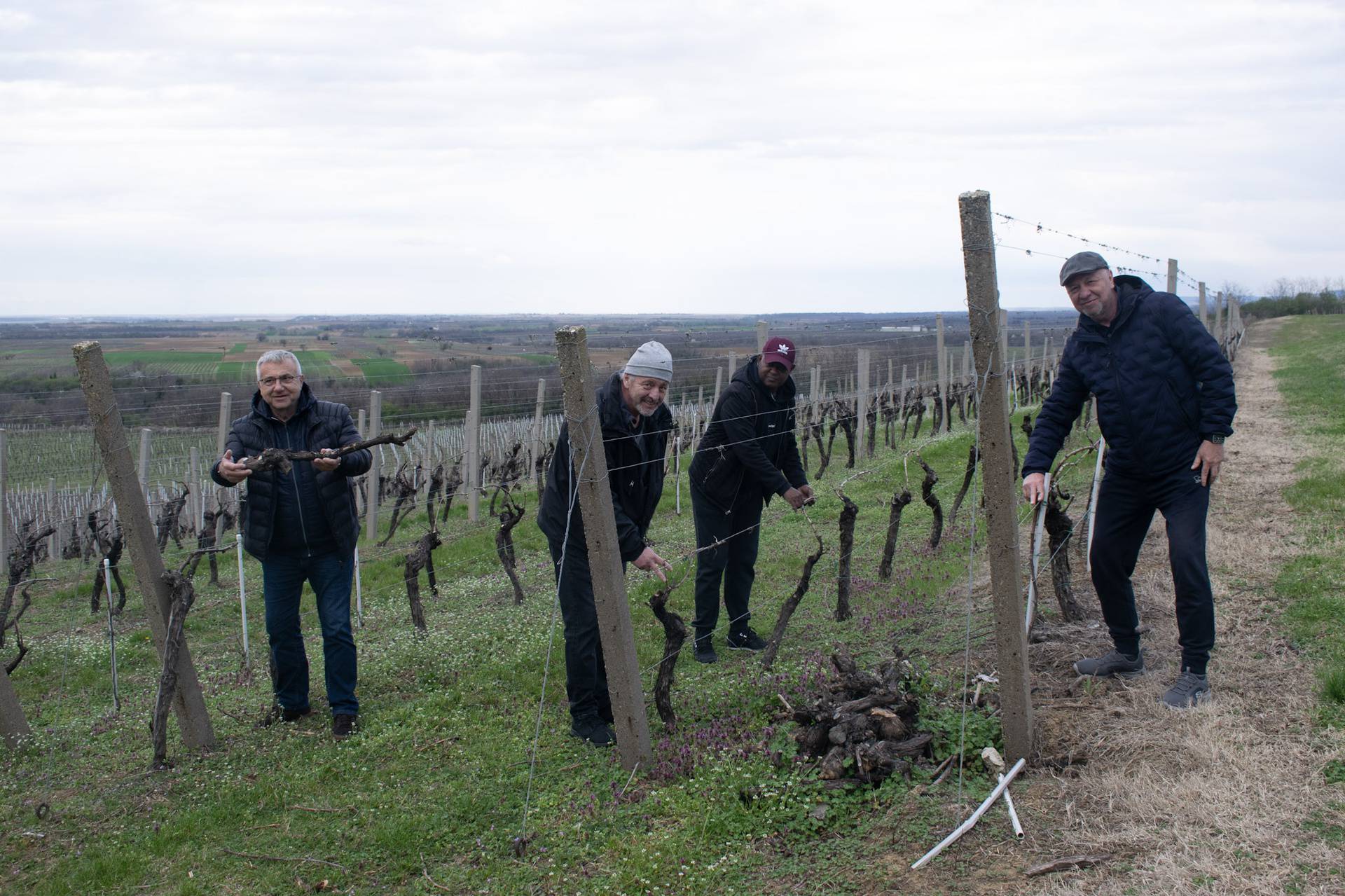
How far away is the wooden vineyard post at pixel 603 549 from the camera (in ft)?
12.6

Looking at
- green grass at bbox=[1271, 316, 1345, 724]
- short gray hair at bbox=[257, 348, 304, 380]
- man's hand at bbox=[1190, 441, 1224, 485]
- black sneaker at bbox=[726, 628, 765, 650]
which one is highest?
short gray hair at bbox=[257, 348, 304, 380]

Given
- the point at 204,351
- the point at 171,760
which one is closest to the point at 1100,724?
the point at 171,760

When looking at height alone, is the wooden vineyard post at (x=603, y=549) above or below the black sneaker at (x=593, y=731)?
above

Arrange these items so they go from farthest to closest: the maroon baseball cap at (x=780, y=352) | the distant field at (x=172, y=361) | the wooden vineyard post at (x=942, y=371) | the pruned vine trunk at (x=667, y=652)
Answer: the distant field at (x=172, y=361)
the wooden vineyard post at (x=942, y=371)
the maroon baseball cap at (x=780, y=352)
the pruned vine trunk at (x=667, y=652)

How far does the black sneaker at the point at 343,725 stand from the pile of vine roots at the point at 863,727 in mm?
2224

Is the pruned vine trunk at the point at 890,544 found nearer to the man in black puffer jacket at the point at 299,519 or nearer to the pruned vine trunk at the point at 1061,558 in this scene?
the pruned vine trunk at the point at 1061,558

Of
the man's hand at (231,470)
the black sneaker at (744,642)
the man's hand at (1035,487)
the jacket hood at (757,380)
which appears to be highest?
Answer: the jacket hood at (757,380)

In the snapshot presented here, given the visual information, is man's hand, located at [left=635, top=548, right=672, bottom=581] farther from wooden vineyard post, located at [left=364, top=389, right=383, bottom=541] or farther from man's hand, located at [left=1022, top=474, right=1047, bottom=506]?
wooden vineyard post, located at [left=364, top=389, right=383, bottom=541]

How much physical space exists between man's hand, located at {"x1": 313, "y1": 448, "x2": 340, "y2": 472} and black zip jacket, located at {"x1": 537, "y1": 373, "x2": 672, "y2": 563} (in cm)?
99

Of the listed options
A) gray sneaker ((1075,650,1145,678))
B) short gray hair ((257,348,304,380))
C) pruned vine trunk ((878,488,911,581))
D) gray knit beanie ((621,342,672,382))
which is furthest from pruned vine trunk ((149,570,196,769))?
pruned vine trunk ((878,488,911,581))

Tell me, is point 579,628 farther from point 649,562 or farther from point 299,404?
point 299,404

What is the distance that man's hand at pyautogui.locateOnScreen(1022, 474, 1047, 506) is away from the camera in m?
3.96

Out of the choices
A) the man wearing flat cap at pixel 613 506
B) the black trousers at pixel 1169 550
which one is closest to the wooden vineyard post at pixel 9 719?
the man wearing flat cap at pixel 613 506

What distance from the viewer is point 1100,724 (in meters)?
3.87
